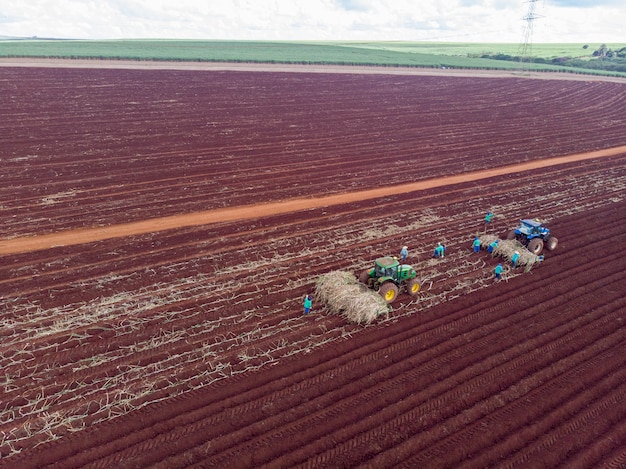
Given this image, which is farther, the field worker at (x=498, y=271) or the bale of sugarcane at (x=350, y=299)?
the field worker at (x=498, y=271)

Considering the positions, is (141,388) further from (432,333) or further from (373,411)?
(432,333)

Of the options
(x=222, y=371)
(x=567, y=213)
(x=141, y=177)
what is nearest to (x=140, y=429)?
(x=222, y=371)

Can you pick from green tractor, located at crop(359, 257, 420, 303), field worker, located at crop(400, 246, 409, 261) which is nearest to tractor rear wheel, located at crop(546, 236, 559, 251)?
field worker, located at crop(400, 246, 409, 261)

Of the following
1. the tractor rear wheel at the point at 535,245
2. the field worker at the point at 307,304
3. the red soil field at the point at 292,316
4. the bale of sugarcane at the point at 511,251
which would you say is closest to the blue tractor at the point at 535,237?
the tractor rear wheel at the point at 535,245

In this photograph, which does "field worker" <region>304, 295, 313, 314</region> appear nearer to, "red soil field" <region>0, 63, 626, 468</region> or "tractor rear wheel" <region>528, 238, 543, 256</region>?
"red soil field" <region>0, 63, 626, 468</region>

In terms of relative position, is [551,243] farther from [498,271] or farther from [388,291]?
[388,291]

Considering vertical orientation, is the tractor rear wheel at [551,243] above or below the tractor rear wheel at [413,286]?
below

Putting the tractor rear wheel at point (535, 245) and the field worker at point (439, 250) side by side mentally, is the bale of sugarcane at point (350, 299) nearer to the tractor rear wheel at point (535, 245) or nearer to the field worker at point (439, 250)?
the field worker at point (439, 250)
